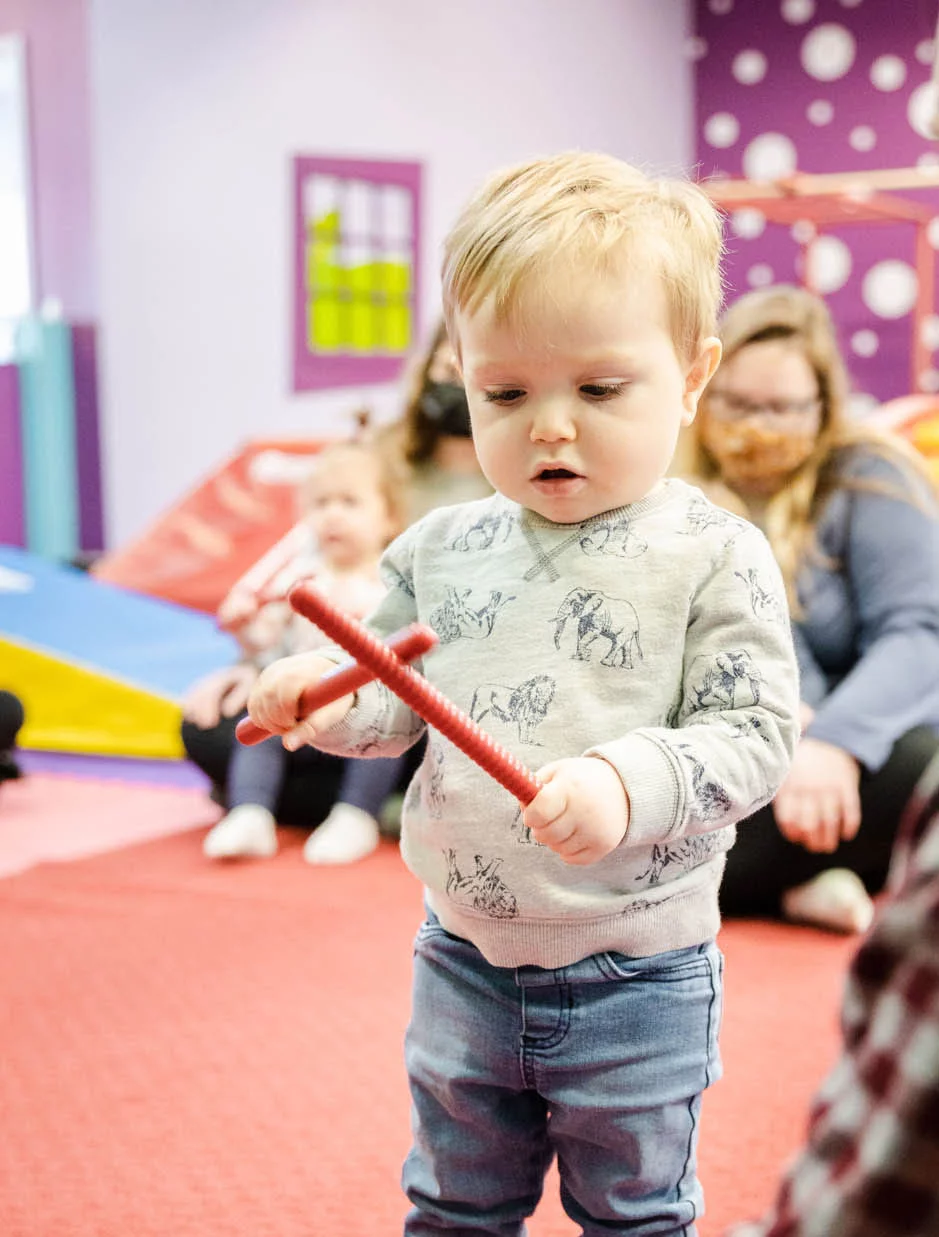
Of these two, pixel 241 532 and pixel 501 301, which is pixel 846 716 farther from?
pixel 241 532

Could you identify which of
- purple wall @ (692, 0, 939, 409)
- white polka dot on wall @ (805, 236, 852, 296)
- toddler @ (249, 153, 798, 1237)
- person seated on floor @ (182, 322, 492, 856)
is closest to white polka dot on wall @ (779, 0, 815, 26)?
purple wall @ (692, 0, 939, 409)

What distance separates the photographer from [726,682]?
669mm

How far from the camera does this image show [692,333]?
69cm

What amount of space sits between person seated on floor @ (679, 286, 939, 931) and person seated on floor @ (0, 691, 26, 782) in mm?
1127

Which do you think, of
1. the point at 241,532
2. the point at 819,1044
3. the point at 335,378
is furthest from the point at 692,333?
the point at 335,378

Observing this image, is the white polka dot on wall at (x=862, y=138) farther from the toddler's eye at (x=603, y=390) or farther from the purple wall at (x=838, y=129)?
the toddler's eye at (x=603, y=390)

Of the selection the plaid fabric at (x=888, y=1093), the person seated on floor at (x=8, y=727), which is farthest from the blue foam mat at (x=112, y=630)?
the plaid fabric at (x=888, y=1093)

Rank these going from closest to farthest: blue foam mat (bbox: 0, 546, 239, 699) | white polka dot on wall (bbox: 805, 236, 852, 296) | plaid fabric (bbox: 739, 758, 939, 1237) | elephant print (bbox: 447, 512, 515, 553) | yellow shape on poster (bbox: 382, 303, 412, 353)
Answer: plaid fabric (bbox: 739, 758, 939, 1237) → elephant print (bbox: 447, 512, 515, 553) → blue foam mat (bbox: 0, 546, 239, 699) → yellow shape on poster (bbox: 382, 303, 412, 353) → white polka dot on wall (bbox: 805, 236, 852, 296)

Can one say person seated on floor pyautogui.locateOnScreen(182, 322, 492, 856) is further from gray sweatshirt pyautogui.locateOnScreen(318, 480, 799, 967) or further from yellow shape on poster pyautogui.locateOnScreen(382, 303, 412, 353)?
yellow shape on poster pyautogui.locateOnScreen(382, 303, 412, 353)

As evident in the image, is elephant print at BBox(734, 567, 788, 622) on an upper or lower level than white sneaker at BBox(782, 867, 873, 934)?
upper

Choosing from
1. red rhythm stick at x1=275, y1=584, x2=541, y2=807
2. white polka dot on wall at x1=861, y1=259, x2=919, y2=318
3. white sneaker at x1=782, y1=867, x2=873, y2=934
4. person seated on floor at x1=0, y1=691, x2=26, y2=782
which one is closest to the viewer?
red rhythm stick at x1=275, y1=584, x2=541, y2=807

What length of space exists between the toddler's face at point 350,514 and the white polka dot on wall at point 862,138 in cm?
390

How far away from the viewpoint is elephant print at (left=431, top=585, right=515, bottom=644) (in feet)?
2.34

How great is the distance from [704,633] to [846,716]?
3.23 feet
